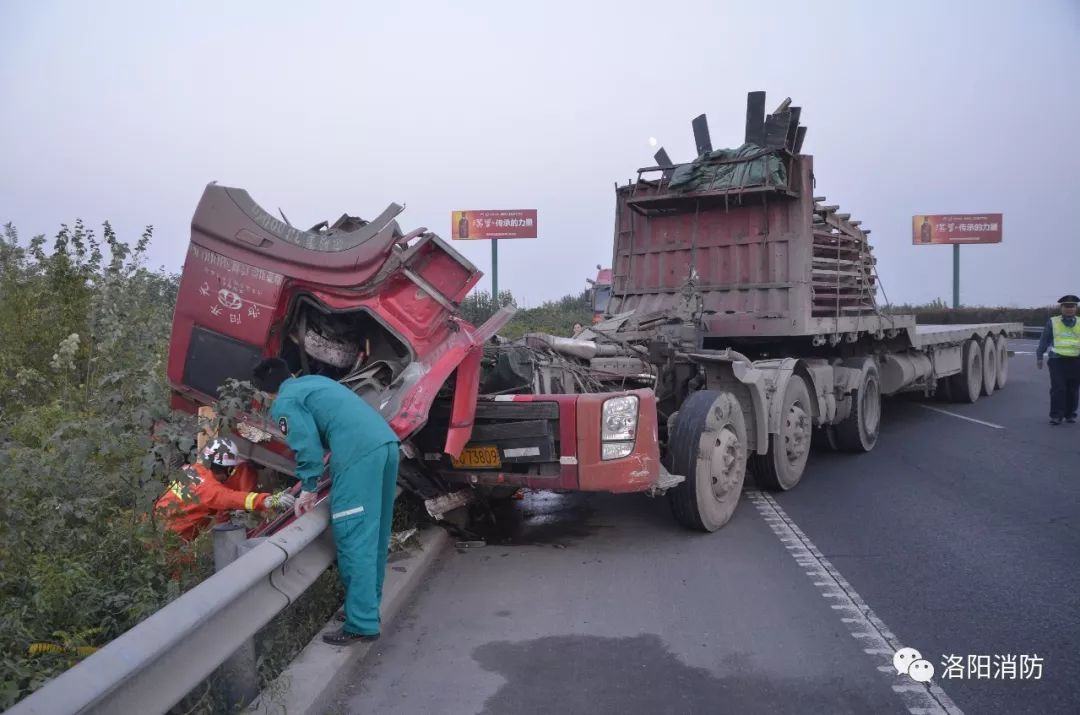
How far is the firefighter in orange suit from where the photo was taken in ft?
13.6

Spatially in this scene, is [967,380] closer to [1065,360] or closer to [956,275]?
[1065,360]

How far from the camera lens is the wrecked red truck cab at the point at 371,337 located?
486cm

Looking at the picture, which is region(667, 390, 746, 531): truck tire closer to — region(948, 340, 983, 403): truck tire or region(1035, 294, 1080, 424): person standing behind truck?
region(1035, 294, 1080, 424): person standing behind truck

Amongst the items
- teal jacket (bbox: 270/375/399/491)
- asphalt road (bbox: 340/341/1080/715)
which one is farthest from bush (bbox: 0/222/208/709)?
asphalt road (bbox: 340/341/1080/715)

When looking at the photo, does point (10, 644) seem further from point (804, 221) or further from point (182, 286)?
point (804, 221)

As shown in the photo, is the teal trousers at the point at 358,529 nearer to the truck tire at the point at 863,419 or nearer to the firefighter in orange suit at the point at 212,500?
the firefighter in orange suit at the point at 212,500

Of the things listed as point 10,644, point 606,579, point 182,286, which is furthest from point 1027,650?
point 182,286

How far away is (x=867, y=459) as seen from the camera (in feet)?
30.9

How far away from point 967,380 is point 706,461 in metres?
10.3

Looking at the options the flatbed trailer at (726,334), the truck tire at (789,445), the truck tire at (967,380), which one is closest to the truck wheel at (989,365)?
the truck tire at (967,380)

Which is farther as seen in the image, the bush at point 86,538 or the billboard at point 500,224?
the billboard at point 500,224

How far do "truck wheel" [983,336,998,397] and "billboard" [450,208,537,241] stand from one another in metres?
25.1

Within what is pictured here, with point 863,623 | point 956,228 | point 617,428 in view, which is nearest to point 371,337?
point 617,428

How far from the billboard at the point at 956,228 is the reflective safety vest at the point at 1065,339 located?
42.5 m
